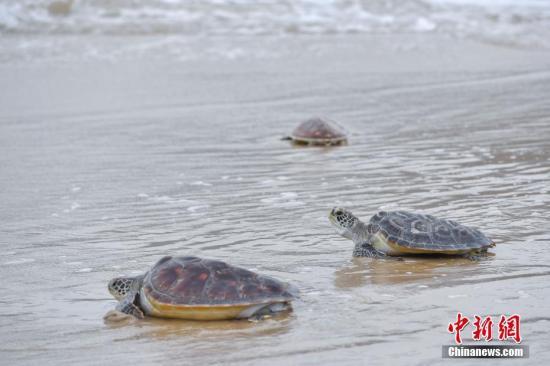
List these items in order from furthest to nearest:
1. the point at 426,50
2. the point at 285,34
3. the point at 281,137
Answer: the point at 285,34
the point at 426,50
the point at 281,137

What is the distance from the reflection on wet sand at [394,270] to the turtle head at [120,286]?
1.23 meters

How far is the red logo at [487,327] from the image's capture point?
4520mm

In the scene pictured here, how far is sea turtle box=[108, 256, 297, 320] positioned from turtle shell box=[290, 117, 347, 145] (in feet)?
18.2

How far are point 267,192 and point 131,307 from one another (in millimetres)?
3247

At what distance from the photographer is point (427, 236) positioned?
19.4 feet

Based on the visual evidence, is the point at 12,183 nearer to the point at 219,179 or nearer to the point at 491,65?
the point at 219,179

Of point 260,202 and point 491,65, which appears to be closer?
point 260,202

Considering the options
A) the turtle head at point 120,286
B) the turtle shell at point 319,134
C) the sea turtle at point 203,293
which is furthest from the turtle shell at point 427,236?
the turtle shell at point 319,134

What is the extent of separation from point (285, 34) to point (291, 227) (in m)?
13.7

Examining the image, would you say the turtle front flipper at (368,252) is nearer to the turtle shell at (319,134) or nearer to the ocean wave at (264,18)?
the turtle shell at (319,134)

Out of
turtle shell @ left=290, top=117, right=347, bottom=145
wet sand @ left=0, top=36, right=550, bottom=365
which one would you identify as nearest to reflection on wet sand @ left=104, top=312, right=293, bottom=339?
wet sand @ left=0, top=36, right=550, bottom=365

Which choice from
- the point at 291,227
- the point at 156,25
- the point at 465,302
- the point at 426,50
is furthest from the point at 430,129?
the point at 156,25

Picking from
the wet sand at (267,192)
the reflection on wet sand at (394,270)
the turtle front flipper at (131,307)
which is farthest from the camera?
the reflection on wet sand at (394,270)

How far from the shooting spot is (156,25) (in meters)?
20.8
